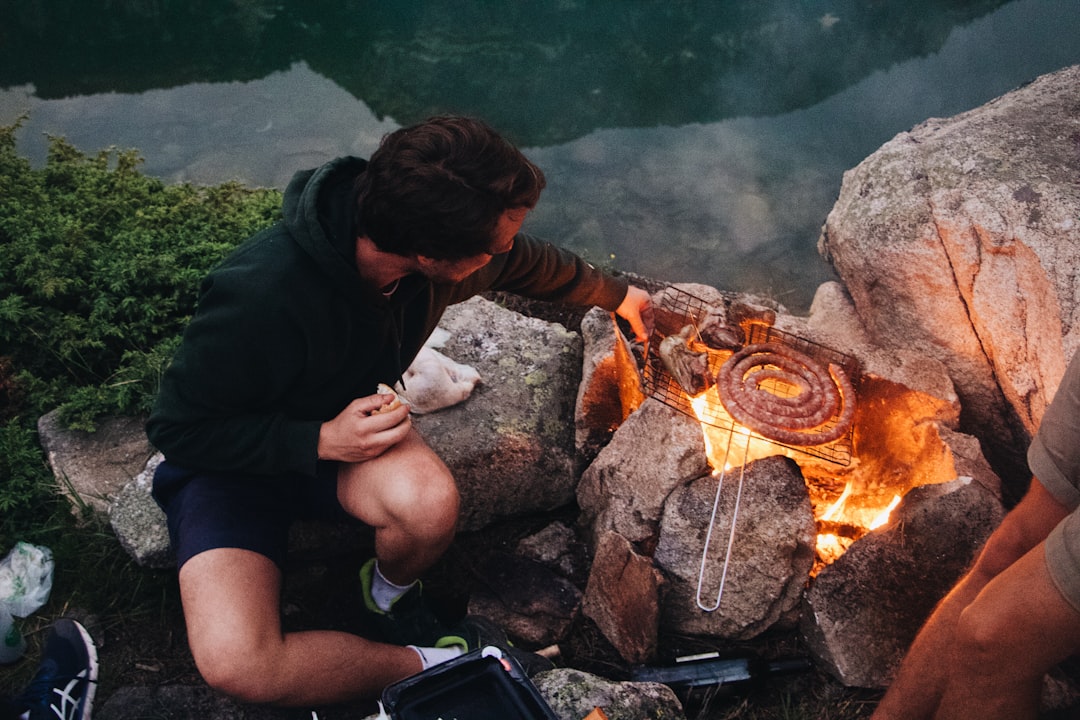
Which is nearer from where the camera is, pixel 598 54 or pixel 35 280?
pixel 35 280

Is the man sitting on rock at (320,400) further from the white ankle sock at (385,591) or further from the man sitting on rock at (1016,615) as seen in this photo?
the man sitting on rock at (1016,615)

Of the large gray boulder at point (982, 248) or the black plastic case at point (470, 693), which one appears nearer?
the black plastic case at point (470, 693)

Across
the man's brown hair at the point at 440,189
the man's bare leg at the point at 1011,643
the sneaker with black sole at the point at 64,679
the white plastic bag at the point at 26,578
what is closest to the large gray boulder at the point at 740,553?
the man's bare leg at the point at 1011,643

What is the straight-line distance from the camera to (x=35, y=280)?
396cm

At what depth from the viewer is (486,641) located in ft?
9.80

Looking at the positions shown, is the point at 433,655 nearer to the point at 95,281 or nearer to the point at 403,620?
the point at 403,620

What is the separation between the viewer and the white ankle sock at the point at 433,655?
2.71 meters

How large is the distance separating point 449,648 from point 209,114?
701cm

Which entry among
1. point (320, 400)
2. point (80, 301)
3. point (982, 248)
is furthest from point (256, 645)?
point (982, 248)

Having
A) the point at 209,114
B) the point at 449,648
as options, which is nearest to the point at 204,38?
the point at 209,114

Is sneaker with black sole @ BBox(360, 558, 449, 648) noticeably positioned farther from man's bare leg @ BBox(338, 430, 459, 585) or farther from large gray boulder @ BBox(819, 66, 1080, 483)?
large gray boulder @ BBox(819, 66, 1080, 483)

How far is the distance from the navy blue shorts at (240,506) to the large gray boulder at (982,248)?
9.43ft

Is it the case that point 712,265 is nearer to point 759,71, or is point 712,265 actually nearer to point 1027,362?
point 1027,362

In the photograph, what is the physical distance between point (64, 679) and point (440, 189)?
2316mm
